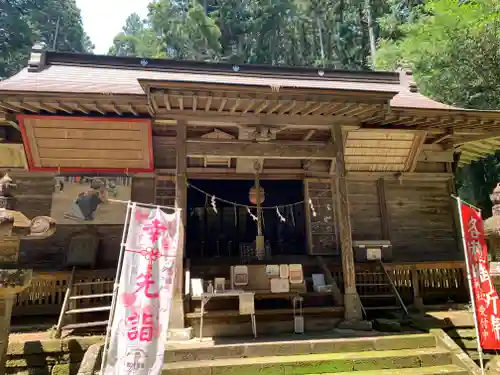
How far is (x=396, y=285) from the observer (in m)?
9.44

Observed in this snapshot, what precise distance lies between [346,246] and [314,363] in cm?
285

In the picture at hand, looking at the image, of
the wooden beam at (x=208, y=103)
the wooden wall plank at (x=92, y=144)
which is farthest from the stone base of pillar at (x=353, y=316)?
the wooden wall plank at (x=92, y=144)

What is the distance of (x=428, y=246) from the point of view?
1092 centimetres

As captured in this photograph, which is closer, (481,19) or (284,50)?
(481,19)

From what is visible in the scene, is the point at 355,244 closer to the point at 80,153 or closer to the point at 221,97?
the point at 221,97

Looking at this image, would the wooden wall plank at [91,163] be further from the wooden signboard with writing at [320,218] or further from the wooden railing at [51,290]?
the wooden signboard with writing at [320,218]

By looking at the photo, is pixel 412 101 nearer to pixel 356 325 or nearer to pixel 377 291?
pixel 377 291

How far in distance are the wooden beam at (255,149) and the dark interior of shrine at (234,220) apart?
18.6 feet

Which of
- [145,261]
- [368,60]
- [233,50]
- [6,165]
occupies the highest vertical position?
[233,50]

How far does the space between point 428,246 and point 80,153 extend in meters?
10.2

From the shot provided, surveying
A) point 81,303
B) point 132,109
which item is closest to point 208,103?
point 132,109

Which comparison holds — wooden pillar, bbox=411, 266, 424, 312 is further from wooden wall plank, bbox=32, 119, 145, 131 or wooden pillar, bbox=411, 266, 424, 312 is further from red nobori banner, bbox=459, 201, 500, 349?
wooden wall plank, bbox=32, 119, 145, 131

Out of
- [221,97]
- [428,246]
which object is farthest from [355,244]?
[221,97]

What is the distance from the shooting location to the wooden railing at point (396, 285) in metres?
8.12
